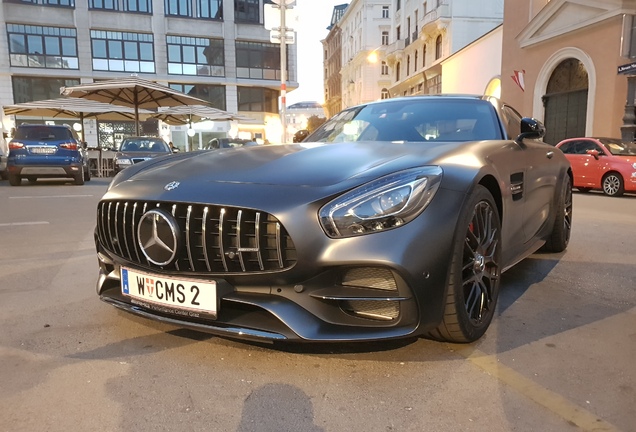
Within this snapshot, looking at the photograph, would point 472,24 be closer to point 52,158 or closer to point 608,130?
point 608,130

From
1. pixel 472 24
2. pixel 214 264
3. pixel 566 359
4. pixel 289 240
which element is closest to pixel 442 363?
pixel 566 359

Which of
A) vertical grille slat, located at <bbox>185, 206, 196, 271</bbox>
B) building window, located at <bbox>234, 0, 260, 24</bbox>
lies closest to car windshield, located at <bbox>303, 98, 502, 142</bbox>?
vertical grille slat, located at <bbox>185, 206, 196, 271</bbox>

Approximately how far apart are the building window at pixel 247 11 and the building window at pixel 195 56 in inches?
90.7

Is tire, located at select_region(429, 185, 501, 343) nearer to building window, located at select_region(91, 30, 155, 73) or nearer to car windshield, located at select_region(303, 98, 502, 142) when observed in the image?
car windshield, located at select_region(303, 98, 502, 142)

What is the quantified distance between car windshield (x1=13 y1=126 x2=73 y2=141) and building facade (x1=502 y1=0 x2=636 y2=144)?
1622 cm

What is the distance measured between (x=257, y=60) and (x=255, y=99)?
2810mm

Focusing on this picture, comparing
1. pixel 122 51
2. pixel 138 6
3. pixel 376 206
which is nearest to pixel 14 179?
pixel 376 206

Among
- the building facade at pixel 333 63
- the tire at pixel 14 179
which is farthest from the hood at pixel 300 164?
the building facade at pixel 333 63

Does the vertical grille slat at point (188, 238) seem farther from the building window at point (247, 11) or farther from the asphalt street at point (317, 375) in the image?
the building window at point (247, 11)

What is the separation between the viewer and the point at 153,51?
34250 mm

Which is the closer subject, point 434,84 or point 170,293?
point 170,293

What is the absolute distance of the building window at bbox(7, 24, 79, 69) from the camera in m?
31.8

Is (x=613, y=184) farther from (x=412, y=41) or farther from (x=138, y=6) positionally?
(x=412, y=41)

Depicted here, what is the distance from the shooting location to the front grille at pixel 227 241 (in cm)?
212
